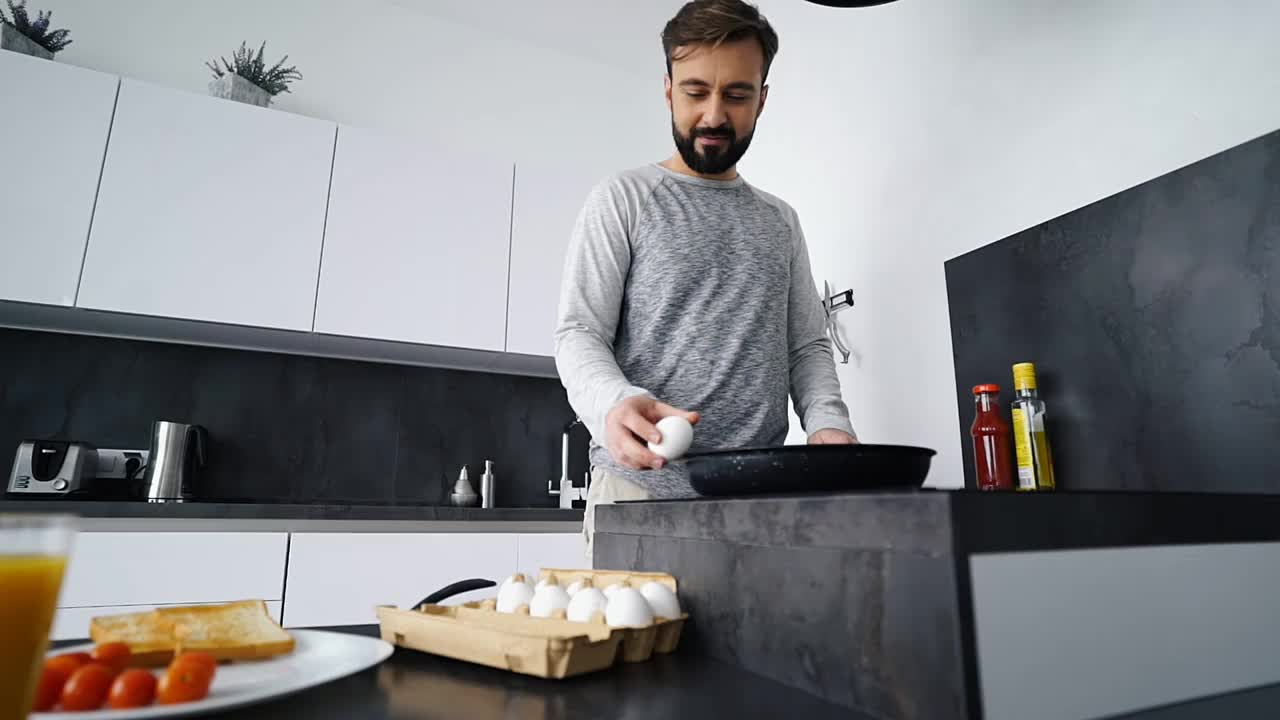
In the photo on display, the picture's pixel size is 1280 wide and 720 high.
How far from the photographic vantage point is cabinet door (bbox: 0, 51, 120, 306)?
6.06ft

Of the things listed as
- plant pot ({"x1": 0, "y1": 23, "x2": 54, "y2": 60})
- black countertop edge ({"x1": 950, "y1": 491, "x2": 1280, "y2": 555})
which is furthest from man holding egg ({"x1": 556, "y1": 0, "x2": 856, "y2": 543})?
plant pot ({"x1": 0, "y1": 23, "x2": 54, "y2": 60})

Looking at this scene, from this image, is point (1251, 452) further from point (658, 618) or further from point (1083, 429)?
point (658, 618)

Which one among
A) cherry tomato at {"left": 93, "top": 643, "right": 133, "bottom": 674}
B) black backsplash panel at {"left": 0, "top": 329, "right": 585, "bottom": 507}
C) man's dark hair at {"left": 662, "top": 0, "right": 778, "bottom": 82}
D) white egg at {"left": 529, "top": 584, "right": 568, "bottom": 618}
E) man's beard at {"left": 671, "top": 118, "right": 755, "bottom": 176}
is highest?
man's dark hair at {"left": 662, "top": 0, "right": 778, "bottom": 82}

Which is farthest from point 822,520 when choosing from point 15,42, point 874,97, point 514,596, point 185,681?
point 15,42

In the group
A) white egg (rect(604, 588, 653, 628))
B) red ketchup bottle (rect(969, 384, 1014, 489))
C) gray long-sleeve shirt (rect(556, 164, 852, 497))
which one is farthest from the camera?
red ketchup bottle (rect(969, 384, 1014, 489))

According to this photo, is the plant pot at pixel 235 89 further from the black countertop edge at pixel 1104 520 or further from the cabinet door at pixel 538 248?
the black countertop edge at pixel 1104 520

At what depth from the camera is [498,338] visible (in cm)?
233

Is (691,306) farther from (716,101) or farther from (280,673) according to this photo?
(280,673)

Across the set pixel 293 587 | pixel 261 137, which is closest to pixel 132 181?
pixel 261 137

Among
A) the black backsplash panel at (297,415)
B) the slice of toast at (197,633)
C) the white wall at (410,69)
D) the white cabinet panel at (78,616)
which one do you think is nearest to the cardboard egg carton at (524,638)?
the slice of toast at (197,633)

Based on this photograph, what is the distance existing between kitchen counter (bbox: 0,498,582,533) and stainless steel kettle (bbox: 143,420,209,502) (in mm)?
336

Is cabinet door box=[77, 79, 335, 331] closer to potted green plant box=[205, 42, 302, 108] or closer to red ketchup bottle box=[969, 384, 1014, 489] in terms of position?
potted green plant box=[205, 42, 302, 108]

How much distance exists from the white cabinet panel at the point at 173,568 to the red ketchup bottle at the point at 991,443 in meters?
1.70

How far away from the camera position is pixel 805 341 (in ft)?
4.56
